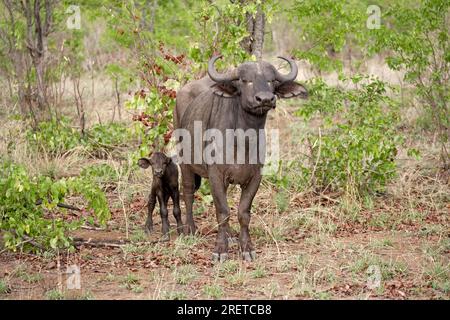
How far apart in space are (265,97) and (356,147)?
9.84 ft

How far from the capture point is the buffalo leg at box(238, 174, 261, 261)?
815cm

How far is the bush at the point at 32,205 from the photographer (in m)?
7.66

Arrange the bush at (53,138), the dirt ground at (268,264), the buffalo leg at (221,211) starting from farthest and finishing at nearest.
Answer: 1. the bush at (53,138)
2. the buffalo leg at (221,211)
3. the dirt ground at (268,264)

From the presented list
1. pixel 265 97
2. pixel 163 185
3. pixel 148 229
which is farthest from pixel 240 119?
pixel 148 229

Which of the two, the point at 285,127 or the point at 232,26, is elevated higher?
the point at 232,26

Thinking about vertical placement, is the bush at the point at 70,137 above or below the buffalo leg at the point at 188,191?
above

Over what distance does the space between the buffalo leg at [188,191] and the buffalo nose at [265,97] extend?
1.98 metres

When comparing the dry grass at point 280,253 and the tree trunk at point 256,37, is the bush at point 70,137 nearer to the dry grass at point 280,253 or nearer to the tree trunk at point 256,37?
the dry grass at point 280,253

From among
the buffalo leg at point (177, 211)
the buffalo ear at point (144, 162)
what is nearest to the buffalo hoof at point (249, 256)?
the buffalo leg at point (177, 211)

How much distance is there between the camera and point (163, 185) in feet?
30.7

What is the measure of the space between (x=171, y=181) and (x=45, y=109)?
15.9 ft

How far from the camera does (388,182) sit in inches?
433
